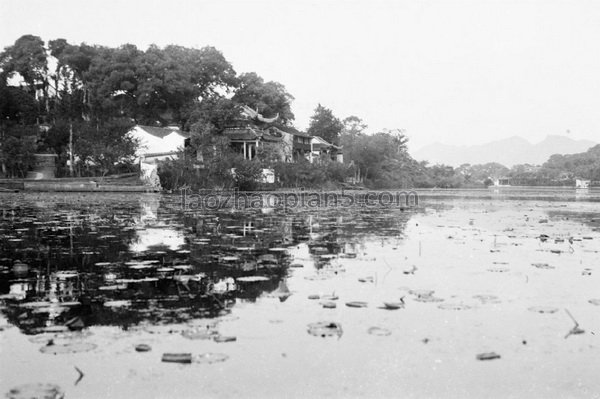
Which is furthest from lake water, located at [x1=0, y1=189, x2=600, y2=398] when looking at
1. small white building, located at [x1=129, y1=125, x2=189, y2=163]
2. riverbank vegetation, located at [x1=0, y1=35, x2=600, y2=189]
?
small white building, located at [x1=129, y1=125, x2=189, y2=163]

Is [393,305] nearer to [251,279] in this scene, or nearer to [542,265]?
[251,279]

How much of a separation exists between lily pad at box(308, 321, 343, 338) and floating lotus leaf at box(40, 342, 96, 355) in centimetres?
128

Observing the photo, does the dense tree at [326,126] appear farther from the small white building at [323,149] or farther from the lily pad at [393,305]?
the lily pad at [393,305]

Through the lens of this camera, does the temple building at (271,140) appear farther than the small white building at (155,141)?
Yes

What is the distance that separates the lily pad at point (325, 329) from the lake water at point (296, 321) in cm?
1

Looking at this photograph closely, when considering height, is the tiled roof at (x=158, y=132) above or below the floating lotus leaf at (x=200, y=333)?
above

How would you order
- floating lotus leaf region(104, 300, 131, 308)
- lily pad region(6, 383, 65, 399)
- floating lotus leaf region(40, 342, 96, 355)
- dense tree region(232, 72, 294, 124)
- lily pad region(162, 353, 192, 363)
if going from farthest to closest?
1. dense tree region(232, 72, 294, 124)
2. floating lotus leaf region(104, 300, 131, 308)
3. floating lotus leaf region(40, 342, 96, 355)
4. lily pad region(162, 353, 192, 363)
5. lily pad region(6, 383, 65, 399)

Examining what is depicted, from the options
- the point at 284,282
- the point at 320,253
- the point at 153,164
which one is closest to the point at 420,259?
the point at 320,253

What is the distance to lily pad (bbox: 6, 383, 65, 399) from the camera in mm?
2486

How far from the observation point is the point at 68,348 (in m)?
3.09

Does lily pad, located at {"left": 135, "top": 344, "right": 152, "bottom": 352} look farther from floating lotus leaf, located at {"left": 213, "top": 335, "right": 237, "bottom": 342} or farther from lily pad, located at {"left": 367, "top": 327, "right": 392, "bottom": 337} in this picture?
lily pad, located at {"left": 367, "top": 327, "right": 392, "bottom": 337}

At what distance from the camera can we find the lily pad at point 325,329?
344 cm

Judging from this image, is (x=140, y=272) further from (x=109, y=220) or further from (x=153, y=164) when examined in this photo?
(x=153, y=164)

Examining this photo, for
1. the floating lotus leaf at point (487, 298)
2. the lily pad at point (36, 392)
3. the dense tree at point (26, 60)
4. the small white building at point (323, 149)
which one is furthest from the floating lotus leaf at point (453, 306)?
the dense tree at point (26, 60)
